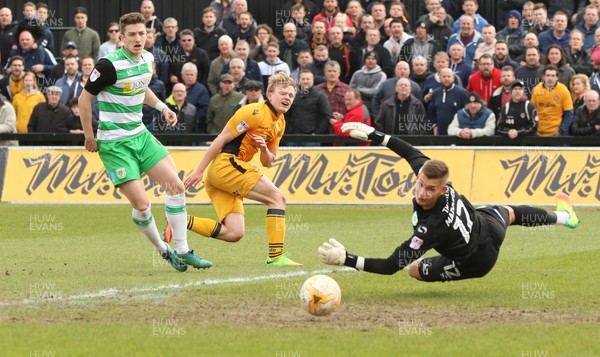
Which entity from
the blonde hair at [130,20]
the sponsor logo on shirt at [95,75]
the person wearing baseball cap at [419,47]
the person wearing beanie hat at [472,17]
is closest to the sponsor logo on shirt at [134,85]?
the sponsor logo on shirt at [95,75]

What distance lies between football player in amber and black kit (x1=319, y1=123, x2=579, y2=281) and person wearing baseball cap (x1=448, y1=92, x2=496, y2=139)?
9.54m

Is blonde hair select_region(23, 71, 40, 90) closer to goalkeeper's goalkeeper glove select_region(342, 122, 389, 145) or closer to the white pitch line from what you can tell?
the white pitch line

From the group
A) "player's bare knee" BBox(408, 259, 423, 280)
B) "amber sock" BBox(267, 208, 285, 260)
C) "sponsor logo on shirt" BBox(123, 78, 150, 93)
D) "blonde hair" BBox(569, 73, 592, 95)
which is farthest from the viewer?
"blonde hair" BBox(569, 73, 592, 95)

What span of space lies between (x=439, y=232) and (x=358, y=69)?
13114 millimetres

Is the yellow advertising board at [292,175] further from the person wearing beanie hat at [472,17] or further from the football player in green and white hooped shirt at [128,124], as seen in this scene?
the football player in green and white hooped shirt at [128,124]

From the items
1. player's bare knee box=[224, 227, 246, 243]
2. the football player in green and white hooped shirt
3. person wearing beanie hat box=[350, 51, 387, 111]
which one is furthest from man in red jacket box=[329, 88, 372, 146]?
A: the football player in green and white hooped shirt

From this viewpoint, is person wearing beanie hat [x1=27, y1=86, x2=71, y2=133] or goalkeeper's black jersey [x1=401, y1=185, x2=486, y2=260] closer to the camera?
goalkeeper's black jersey [x1=401, y1=185, x2=486, y2=260]

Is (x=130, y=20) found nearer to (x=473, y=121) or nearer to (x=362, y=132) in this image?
(x=362, y=132)

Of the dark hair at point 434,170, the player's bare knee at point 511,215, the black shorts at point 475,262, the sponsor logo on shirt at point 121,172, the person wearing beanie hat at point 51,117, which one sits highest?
the dark hair at point 434,170

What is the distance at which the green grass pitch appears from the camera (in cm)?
758

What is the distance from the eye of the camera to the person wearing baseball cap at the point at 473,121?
2005 cm

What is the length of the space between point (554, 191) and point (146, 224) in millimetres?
10182

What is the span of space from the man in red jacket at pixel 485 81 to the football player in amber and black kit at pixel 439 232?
33.3 feet

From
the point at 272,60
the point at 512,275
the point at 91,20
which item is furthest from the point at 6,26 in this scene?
the point at 512,275
